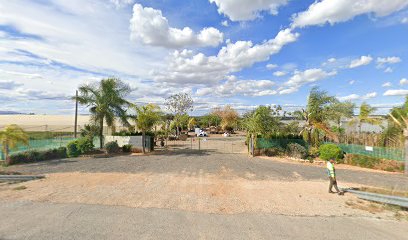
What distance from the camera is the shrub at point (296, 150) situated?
68.1ft

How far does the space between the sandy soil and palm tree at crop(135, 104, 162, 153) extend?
10291 millimetres

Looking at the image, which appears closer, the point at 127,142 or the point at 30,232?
the point at 30,232

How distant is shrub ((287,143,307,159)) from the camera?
68.1 ft

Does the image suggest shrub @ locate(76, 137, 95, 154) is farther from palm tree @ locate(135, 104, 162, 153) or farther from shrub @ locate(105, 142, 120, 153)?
palm tree @ locate(135, 104, 162, 153)

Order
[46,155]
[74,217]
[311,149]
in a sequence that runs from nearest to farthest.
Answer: [74,217]
[46,155]
[311,149]

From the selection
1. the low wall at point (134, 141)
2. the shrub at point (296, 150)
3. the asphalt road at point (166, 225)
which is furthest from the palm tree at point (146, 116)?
the asphalt road at point (166, 225)

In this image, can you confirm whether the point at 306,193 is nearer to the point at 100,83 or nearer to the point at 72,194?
the point at 72,194

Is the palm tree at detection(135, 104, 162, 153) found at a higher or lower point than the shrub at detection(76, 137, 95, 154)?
higher

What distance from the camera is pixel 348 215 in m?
7.33

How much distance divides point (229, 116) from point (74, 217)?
172 ft

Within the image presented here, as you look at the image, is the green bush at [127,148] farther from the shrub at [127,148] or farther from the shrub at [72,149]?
the shrub at [72,149]

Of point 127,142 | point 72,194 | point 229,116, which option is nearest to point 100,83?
point 127,142

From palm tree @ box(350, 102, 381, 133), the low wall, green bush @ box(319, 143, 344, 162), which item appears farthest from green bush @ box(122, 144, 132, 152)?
palm tree @ box(350, 102, 381, 133)

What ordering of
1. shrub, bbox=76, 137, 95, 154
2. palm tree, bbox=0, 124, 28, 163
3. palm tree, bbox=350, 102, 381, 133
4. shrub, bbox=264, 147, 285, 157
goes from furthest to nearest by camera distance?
palm tree, bbox=350, 102, 381, 133 → shrub, bbox=264, 147, 285, 157 → shrub, bbox=76, 137, 95, 154 → palm tree, bbox=0, 124, 28, 163
